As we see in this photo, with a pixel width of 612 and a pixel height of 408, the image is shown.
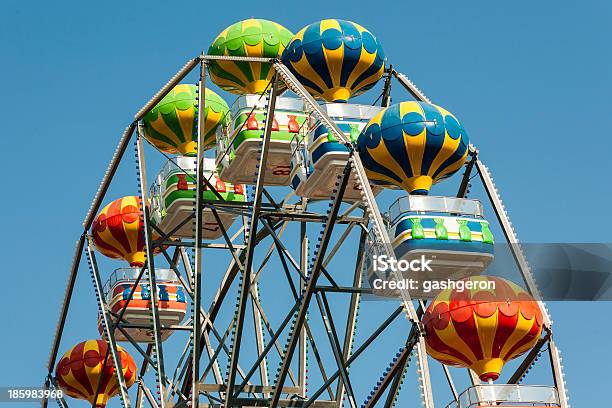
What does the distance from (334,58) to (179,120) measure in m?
8.58

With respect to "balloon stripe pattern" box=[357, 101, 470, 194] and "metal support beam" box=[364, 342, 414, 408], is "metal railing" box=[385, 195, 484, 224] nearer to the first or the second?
"balloon stripe pattern" box=[357, 101, 470, 194]

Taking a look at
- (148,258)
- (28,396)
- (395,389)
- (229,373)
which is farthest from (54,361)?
(395,389)

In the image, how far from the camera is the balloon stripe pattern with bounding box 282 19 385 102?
121ft

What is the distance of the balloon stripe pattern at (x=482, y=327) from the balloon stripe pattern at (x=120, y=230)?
1863 centimetres

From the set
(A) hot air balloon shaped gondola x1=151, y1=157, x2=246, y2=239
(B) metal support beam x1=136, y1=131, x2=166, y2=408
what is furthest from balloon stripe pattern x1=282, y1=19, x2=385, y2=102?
(B) metal support beam x1=136, y1=131, x2=166, y2=408

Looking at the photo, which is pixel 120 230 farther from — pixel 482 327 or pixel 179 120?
pixel 482 327

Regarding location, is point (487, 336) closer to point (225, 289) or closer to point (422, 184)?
point (422, 184)

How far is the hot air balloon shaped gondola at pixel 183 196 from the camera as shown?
4241 centimetres

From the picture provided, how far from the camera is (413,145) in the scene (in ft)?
104

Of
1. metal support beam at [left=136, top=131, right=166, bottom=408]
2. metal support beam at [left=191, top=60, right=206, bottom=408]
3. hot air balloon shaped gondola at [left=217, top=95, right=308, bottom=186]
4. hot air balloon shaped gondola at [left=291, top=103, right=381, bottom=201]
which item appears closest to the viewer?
hot air balloon shaped gondola at [left=291, top=103, right=381, bottom=201]

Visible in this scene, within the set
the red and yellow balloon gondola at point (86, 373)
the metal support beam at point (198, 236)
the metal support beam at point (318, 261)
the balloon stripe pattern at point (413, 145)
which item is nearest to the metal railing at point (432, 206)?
the balloon stripe pattern at point (413, 145)

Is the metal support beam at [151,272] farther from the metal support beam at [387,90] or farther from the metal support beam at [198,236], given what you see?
the metal support beam at [387,90]

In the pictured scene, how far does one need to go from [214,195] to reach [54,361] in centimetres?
846

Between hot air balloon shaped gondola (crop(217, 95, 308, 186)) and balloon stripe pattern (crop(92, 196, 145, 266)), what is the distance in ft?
26.9
